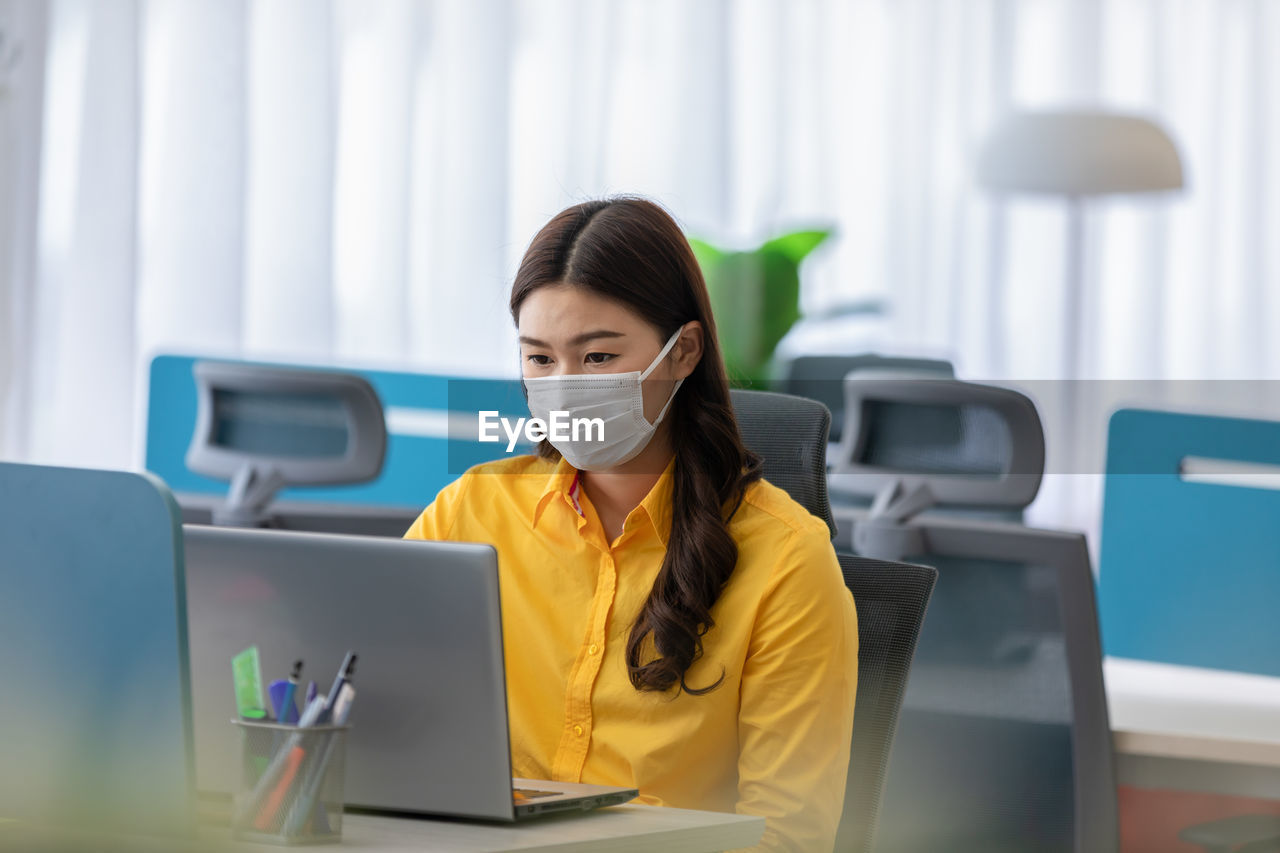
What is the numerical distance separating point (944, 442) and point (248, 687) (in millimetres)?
1239

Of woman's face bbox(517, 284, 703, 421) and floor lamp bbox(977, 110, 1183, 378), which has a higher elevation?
floor lamp bbox(977, 110, 1183, 378)

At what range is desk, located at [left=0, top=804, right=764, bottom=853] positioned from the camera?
100cm

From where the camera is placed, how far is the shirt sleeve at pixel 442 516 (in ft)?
5.15

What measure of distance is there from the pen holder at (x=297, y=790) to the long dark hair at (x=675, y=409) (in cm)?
40

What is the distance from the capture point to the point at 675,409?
5.16ft

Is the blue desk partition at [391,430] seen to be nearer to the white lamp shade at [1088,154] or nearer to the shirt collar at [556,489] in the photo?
the shirt collar at [556,489]

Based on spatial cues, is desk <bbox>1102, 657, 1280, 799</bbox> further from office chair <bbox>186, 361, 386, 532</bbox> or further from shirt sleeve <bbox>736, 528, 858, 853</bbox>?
office chair <bbox>186, 361, 386, 532</bbox>

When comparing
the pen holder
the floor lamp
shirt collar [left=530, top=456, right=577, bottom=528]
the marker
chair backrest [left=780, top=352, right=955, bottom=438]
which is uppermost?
the floor lamp

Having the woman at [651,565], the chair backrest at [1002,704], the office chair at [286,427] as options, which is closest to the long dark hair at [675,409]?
the woman at [651,565]

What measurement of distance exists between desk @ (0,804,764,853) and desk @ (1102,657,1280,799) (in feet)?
2.79

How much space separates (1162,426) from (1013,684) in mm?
638

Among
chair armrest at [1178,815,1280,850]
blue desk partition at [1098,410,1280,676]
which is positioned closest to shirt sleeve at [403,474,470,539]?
chair armrest at [1178,815,1280,850]

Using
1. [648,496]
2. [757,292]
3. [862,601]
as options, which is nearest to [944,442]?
[862,601]

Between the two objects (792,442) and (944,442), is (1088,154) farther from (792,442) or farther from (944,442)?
(792,442)
